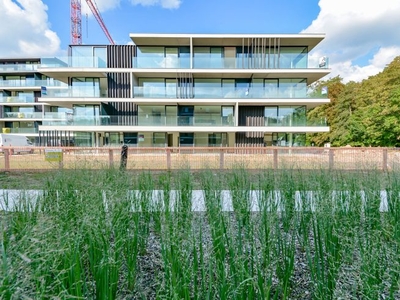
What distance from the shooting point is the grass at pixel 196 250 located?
1535 mm

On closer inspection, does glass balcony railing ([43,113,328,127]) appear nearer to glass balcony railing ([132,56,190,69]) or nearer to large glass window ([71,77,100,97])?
large glass window ([71,77,100,97])

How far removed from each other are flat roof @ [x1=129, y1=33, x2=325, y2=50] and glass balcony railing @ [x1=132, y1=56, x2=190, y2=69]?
1.61 metres

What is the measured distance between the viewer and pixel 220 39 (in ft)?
61.8

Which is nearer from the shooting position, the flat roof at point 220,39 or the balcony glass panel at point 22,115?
the flat roof at point 220,39

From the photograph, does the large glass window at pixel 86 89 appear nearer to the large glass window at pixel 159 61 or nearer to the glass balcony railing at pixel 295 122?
the large glass window at pixel 159 61

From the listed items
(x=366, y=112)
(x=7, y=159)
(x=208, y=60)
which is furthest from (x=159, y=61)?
(x=366, y=112)

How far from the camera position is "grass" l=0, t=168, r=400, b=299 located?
5.04ft

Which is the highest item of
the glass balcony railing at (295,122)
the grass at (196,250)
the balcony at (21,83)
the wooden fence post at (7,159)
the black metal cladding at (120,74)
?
the balcony at (21,83)

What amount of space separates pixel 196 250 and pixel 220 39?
791 inches

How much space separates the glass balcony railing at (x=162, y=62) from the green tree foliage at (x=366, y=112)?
53.9 ft

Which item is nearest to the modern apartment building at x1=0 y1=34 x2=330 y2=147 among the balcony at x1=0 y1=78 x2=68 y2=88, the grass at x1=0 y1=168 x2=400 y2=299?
the grass at x1=0 y1=168 x2=400 y2=299

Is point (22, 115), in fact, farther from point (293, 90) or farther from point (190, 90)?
point (293, 90)

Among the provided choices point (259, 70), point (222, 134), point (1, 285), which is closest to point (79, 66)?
point (222, 134)

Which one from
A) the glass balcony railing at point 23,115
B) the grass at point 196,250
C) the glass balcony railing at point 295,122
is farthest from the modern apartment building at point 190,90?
the grass at point 196,250
